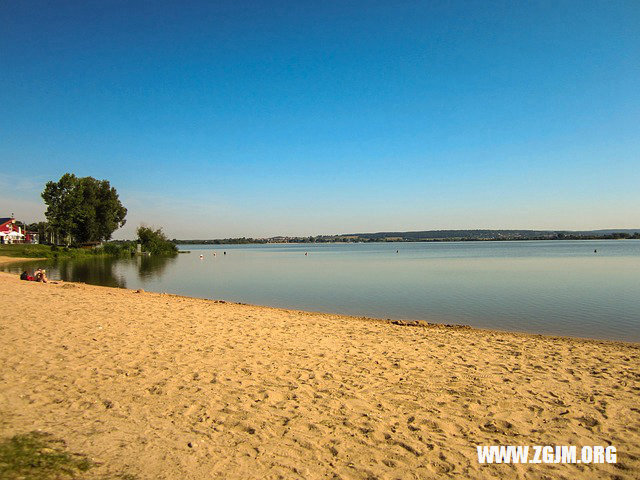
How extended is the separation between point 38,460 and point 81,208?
3046 inches

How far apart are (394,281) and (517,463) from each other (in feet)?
86.5

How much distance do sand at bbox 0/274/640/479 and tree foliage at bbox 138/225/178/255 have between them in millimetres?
79444

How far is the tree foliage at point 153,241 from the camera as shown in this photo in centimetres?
8538

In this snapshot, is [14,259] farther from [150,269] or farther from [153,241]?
[153,241]

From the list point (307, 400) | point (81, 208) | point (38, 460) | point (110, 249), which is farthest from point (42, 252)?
point (38, 460)

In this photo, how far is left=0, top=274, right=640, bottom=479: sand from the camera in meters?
4.66

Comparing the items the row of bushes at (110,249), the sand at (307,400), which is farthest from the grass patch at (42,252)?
the sand at (307,400)

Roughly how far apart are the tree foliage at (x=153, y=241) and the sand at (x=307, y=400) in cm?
7944

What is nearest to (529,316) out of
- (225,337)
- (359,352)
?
(359,352)

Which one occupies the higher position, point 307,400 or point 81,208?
point 81,208

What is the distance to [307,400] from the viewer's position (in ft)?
21.0

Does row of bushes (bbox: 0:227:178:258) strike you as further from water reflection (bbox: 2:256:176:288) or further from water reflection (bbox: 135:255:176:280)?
water reflection (bbox: 135:255:176:280)

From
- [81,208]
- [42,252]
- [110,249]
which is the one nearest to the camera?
[42,252]

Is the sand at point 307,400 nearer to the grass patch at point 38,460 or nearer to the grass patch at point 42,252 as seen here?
the grass patch at point 38,460
